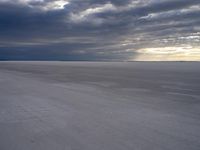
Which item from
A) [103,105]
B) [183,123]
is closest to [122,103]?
[103,105]

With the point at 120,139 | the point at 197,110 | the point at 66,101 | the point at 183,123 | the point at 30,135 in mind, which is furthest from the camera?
the point at 66,101

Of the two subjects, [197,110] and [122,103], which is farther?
[122,103]

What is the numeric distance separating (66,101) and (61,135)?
16.9 feet

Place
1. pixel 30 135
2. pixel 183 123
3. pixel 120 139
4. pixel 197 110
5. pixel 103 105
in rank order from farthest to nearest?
pixel 103 105
pixel 197 110
pixel 183 123
pixel 30 135
pixel 120 139

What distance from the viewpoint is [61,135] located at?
6.11 m

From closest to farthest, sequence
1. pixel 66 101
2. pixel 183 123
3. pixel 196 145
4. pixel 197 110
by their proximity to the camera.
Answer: pixel 196 145
pixel 183 123
pixel 197 110
pixel 66 101

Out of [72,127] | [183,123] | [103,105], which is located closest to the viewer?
[72,127]

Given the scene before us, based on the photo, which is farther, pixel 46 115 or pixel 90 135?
pixel 46 115

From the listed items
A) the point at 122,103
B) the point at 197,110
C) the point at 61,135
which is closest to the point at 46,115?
the point at 61,135

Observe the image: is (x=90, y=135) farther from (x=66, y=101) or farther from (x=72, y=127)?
(x=66, y=101)

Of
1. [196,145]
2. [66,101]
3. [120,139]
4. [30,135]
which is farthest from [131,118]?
[66,101]

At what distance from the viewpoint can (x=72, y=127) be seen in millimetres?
6852

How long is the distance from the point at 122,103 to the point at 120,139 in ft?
16.7

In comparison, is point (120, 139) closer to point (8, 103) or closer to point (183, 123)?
point (183, 123)
